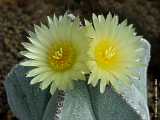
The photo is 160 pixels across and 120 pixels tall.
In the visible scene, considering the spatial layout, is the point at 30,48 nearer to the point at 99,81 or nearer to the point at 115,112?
the point at 99,81

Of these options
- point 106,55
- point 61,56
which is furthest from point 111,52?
point 61,56

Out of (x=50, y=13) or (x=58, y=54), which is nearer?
(x=58, y=54)

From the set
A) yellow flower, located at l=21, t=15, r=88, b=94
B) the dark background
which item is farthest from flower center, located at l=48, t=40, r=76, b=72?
the dark background

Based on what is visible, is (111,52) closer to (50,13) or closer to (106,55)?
(106,55)

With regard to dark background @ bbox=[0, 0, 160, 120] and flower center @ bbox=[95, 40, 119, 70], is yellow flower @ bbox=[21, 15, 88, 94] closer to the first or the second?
flower center @ bbox=[95, 40, 119, 70]

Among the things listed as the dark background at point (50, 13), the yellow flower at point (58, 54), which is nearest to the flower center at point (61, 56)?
the yellow flower at point (58, 54)

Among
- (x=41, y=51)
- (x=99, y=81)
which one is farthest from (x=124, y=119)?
(x=41, y=51)
